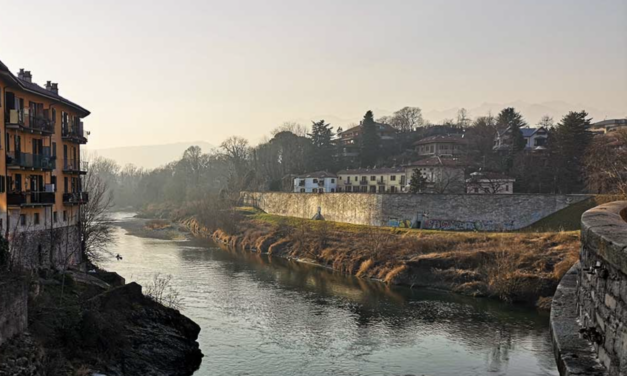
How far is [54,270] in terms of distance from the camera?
24.2 m

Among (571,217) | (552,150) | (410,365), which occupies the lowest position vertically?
(410,365)

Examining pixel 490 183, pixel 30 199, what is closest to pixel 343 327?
pixel 30 199

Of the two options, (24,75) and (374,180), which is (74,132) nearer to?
(24,75)

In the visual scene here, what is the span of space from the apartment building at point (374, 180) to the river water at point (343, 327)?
1203 inches

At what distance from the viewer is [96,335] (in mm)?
17172

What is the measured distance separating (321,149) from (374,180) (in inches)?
727

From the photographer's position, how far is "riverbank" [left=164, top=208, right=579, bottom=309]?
98.3 ft

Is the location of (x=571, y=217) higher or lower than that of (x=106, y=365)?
higher

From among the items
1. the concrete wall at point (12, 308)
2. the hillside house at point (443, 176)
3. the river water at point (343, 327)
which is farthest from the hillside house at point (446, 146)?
the concrete wall at point (12, 308)

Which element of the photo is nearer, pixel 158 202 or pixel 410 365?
pixel 410 365

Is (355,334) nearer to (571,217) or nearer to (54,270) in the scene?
(54,270)

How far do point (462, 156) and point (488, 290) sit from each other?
4407cm

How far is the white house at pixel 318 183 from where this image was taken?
74.0 meters

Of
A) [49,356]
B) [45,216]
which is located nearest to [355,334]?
[49,356]
